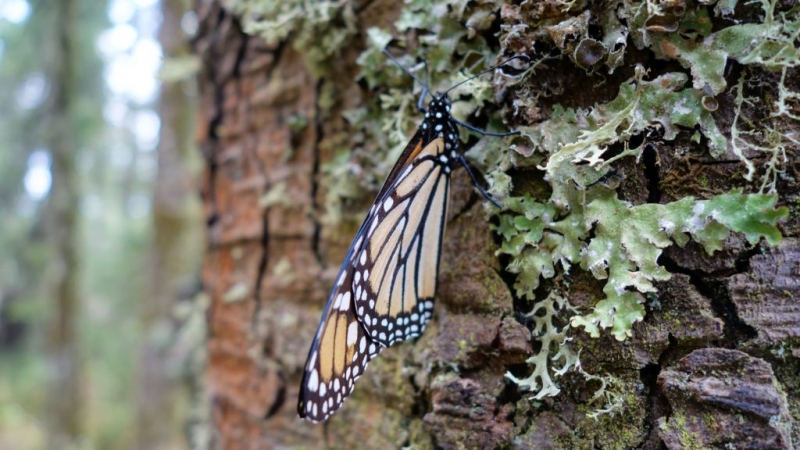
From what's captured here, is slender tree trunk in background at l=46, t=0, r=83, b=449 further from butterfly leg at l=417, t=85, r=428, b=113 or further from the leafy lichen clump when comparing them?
the leafy lichen clump

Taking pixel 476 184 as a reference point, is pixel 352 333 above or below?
below

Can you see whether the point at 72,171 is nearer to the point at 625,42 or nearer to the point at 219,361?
the point at 219,361

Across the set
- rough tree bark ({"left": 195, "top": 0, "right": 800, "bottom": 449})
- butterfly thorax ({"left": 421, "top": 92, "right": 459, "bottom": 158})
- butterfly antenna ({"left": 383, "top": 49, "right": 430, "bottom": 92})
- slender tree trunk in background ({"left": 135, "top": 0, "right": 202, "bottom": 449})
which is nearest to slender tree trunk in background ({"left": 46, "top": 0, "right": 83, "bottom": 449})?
slender tree trunk in background ({"left": 135, "top": 0, "right": 202, "bottom": 449})

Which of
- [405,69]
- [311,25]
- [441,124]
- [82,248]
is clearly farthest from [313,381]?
[82,248]

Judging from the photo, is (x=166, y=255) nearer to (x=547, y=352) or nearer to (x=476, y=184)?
(x=476, y=184)

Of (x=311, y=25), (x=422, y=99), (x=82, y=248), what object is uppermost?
(x=311, y=25)
